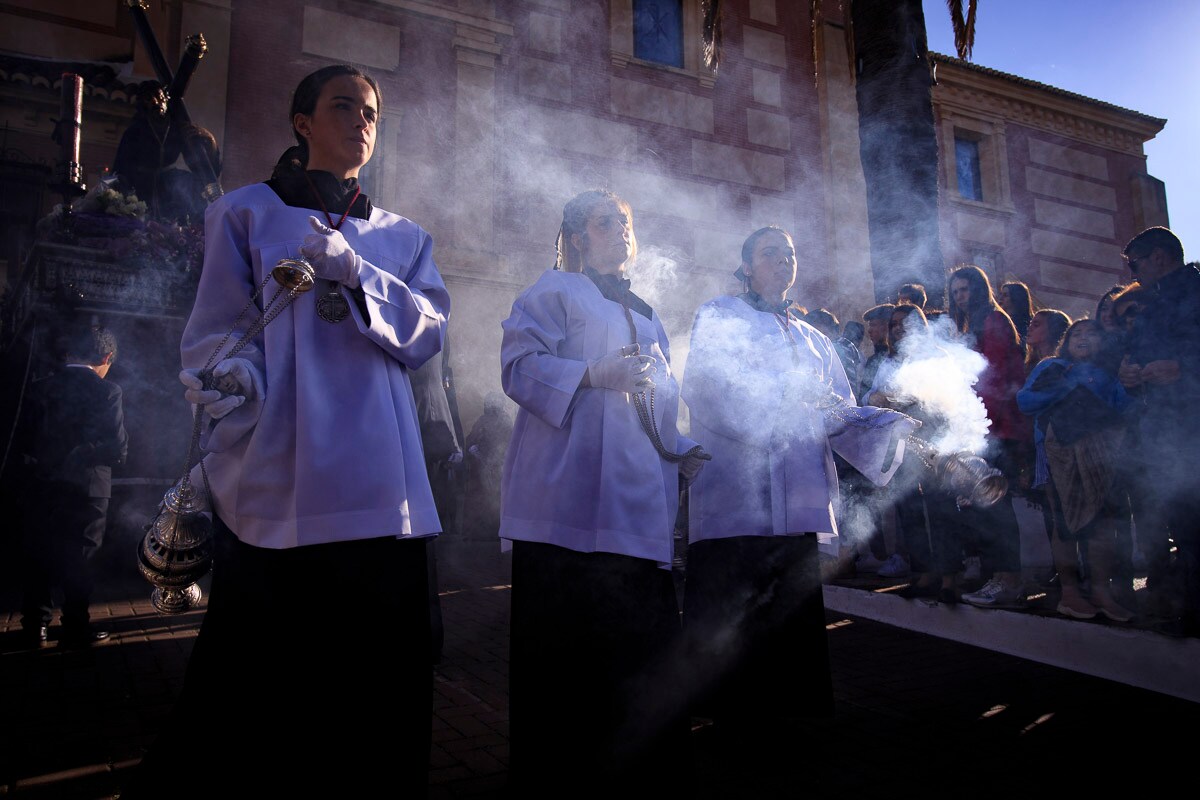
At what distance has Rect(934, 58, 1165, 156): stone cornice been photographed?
16016 mm

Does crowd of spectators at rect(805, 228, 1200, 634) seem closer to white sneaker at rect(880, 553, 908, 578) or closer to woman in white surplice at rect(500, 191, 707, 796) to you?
white sneaker at rect(880, 553, 908, 578)

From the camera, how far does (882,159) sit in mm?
7039

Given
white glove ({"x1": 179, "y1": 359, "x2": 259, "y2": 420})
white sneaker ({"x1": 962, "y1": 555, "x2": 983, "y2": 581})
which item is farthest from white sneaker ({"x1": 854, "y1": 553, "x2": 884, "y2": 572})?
white glove ({"x1": 179, "y1": 359, "x2": 259, "y2": 420})

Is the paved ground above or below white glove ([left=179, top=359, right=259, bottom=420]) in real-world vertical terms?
below

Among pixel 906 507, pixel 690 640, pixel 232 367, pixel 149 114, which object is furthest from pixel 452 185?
pixel 232 367

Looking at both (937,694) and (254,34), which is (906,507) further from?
(254,34)

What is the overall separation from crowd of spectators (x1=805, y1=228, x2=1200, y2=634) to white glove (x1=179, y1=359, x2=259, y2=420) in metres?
2.73

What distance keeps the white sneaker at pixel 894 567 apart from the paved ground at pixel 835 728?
1813 millimetres

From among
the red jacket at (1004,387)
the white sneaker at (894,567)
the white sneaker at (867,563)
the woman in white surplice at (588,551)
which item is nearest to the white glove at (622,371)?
the woman in white surplice at (588,551)

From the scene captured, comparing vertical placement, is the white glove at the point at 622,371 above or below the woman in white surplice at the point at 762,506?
above

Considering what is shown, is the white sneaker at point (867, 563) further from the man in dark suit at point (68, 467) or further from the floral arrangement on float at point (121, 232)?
the floral arrangement on float at point (121, 232)

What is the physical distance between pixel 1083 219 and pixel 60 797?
19.6 meters

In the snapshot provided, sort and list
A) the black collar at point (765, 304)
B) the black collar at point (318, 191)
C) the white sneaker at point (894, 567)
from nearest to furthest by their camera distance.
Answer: the black collar at point (318, 191), the black collar at point (765, 304), the white sneaker at point (894, 567)

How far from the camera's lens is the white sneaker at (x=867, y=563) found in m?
6.70
